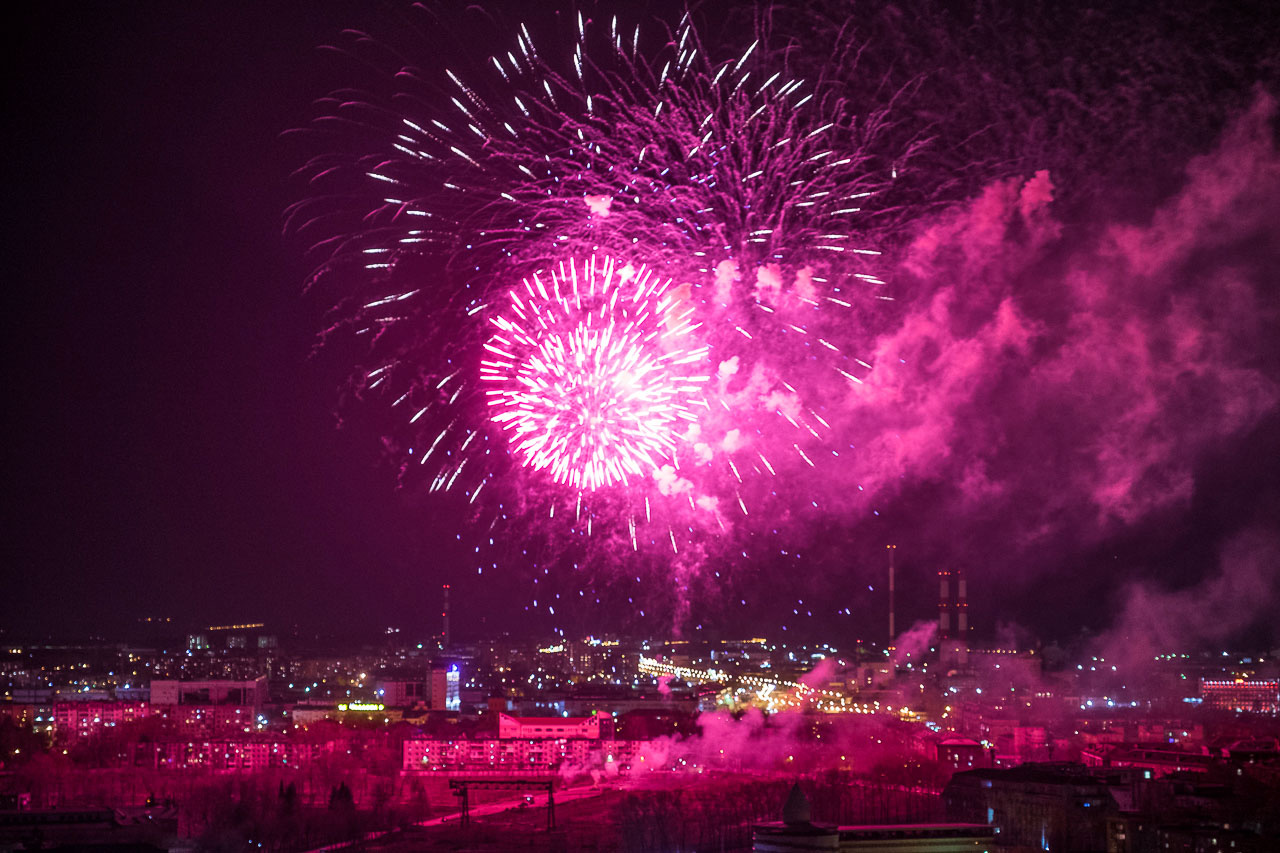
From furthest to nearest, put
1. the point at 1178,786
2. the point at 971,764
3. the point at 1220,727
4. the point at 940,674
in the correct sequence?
the point at 940,674, the point at 1220,727, the point at 971,764, the point at 1178,786

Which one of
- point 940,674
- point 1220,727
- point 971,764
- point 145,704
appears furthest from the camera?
point 940,674

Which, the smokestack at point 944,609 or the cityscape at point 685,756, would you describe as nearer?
the cityscape at point 685,756

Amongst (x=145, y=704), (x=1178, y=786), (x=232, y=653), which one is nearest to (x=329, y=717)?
(x=145, y=704)

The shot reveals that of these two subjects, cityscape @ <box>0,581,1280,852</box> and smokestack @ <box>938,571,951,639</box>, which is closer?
cityscape @ <box>0,581,1280,852</box>

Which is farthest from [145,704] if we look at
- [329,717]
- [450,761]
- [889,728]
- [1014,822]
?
[1014,822]

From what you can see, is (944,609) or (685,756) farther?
(944,609)

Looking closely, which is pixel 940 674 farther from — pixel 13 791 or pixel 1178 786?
pixel 13 791

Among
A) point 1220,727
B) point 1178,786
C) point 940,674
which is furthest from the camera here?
point 940,674

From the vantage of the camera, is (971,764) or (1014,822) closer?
(1014,822)

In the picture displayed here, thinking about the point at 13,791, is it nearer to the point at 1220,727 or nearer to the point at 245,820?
the point at 245,820
